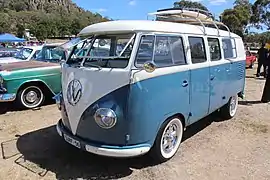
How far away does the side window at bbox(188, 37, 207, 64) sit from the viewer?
16.0 ft

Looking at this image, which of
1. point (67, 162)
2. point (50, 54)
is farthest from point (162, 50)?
point (50, 54)

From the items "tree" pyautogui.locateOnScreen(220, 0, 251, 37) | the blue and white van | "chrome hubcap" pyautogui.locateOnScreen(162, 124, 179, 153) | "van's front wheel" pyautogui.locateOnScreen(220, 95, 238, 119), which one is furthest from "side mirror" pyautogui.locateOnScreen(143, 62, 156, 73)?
"tree" pyautogui.locateOnScreen(220, 0, 251, 37)

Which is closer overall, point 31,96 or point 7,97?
point 7,97

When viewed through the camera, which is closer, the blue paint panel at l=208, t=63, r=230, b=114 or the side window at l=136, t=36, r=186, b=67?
the side window at l=136, t=36, r=186, b=67

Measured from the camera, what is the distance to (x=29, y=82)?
7.66m

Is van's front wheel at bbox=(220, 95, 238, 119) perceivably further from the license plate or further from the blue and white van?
the license plate

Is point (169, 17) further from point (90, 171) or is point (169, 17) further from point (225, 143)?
point (90, 171)

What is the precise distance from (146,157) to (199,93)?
1418 millimetres

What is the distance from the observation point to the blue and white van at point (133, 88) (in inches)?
152

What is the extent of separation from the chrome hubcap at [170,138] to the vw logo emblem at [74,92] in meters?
1.40

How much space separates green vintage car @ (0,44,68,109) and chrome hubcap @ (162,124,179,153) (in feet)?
12.0

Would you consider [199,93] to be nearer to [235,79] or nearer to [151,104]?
[151,104]

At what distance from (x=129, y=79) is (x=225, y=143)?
2.70 meters

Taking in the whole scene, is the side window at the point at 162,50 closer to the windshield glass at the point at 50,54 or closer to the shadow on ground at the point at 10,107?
the shadow on ground at the point at 10,107
